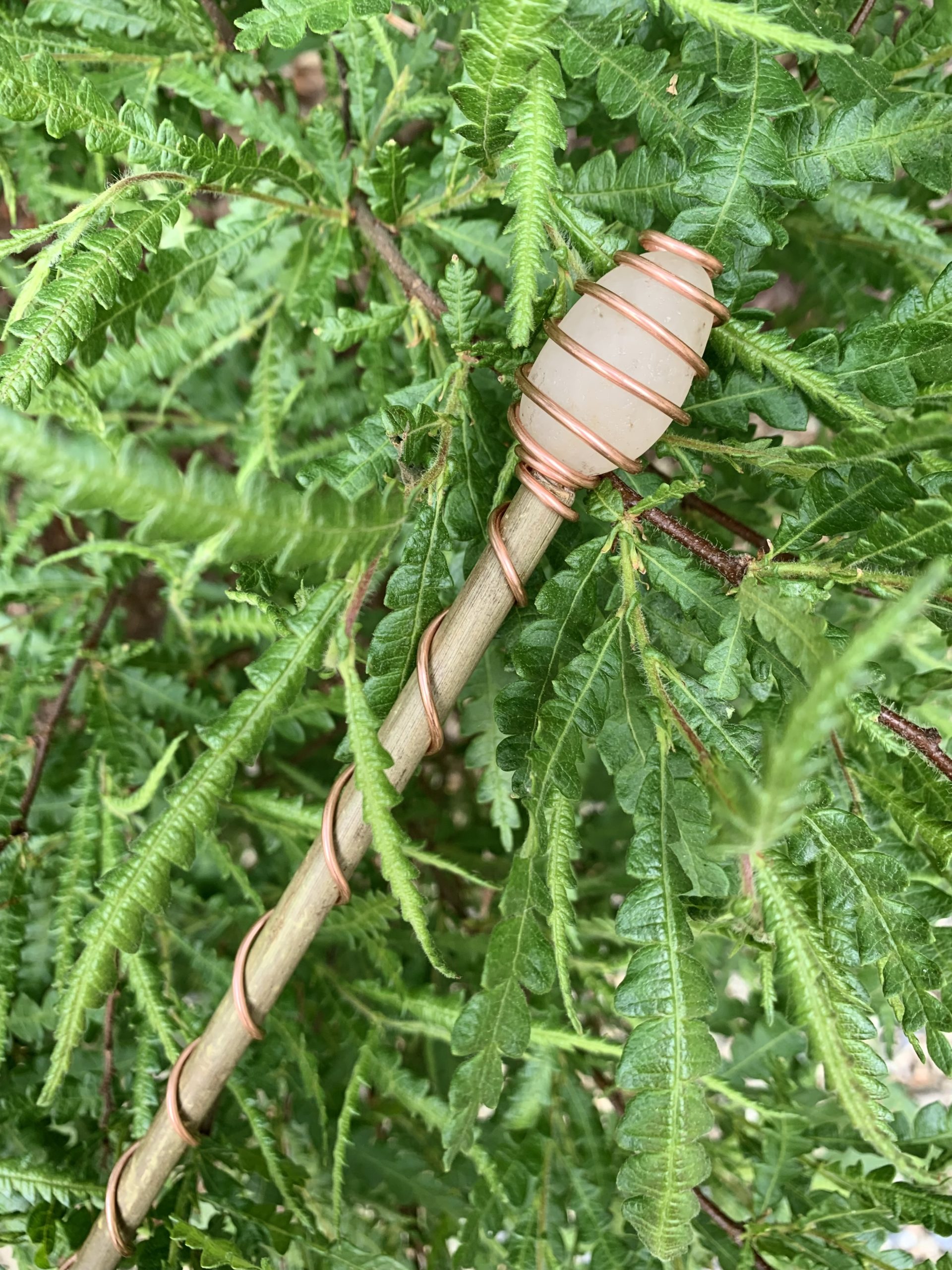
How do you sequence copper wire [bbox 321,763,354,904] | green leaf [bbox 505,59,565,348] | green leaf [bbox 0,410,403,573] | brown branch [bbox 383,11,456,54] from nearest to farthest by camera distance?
green leaf [bbox 0,410,403,573] → green leaf [bbox 505,59,565,348] → copper wire [bbox 321,763,354,904] → brown branch [bbox 383,11,456,54]

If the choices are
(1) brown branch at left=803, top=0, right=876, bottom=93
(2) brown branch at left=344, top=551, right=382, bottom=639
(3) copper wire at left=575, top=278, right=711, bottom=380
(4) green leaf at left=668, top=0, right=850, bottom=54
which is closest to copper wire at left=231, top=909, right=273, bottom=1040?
(2) brown branch at left=344, top=551, right=382, bottom=639

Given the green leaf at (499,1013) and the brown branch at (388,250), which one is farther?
the brown branch at (388,250)

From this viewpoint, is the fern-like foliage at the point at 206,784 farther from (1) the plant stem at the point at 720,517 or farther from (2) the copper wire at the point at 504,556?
(1) the plant stem at the point at 720,517

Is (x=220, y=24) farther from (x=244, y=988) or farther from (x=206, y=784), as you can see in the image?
(x=244, y=988)

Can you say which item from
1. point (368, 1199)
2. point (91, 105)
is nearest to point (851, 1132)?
point (368, 1199)

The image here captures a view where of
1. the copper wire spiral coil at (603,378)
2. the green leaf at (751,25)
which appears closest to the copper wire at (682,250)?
the copper wire spiral coil at (603,378)

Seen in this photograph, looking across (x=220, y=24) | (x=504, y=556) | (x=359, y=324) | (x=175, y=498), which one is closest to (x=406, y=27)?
(x=220, y=24)

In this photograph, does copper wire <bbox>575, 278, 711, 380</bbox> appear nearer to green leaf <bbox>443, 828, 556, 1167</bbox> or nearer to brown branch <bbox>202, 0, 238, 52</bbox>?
green leaf <bbox>443, 828, 556, 1167</bbox>
